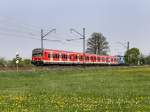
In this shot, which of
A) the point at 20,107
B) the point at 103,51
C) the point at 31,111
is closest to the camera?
the point at 31,111

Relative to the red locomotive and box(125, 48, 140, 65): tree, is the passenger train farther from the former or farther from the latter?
box(125, 48, 140, 65): tree

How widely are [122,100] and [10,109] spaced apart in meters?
5.13

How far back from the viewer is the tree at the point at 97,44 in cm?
16600

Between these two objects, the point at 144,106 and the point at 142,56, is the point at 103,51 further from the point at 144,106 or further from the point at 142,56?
the point at 144,106

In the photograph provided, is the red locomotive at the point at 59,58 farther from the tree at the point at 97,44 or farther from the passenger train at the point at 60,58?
the tree at the point at 97,44

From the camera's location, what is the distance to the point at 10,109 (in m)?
15.6

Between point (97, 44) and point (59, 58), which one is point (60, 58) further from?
point (97, 44)

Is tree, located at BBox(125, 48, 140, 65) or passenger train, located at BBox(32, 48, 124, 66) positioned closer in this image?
passenger train, located at BBox(32, 48, 124, 66)

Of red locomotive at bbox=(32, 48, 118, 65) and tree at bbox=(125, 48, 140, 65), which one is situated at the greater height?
tree at bbox=(125, 48, 140, 65)

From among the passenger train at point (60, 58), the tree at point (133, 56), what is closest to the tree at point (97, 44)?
the tree at point (133, 56)

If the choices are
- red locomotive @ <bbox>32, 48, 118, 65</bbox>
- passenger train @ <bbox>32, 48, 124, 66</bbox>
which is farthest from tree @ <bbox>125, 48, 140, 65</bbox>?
red locomotive @ <bbox>32, 48, 118, 65</bbox>

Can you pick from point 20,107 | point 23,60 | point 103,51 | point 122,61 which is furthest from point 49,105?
point 103,51

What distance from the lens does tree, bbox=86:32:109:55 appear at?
166 meters

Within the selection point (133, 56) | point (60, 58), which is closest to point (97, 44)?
point (133, 56)
